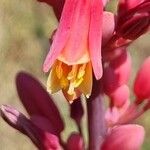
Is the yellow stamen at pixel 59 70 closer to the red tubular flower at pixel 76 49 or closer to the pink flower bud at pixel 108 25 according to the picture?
the red tubular flower at pixel 76 49

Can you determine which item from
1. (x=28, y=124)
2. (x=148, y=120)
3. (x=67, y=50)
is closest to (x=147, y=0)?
(x=67, y=50)

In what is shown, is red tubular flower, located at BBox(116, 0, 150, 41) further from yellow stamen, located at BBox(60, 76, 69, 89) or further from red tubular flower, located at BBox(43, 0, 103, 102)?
yellow stamen, located at BBox(60, 76, 69, 89)

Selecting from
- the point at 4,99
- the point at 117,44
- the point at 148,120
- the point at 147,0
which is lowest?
the point at 148,120

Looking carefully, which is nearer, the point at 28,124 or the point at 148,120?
the point at 28,124

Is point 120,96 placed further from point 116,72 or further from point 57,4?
point 57,4

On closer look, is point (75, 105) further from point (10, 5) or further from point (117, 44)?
point (10, 5)

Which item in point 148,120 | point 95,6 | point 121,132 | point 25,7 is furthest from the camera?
point 25,7

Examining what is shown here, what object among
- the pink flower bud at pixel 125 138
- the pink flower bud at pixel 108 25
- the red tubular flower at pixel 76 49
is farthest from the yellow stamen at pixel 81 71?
the pink flower bud at pixel 125 138
